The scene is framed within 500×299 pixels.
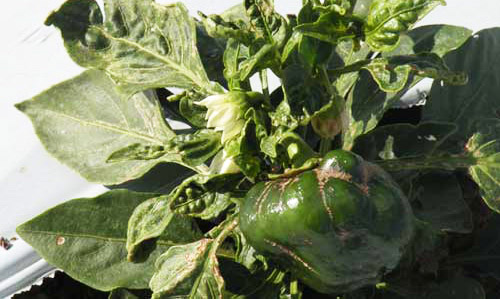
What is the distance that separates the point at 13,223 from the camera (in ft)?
3.63

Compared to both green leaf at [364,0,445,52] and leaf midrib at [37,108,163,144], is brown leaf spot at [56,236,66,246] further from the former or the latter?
green leaf at [364,0,445,52]

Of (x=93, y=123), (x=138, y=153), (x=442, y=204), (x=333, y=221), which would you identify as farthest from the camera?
(x=93, y=123)

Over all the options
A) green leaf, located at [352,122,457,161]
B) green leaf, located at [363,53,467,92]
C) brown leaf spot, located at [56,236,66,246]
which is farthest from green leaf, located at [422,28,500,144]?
brown leaf spot, located at [56,236,66,246]

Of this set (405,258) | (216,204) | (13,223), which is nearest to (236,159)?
(216,204)

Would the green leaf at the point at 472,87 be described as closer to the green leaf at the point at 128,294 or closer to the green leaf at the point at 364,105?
the green leaf at the point at 364,105

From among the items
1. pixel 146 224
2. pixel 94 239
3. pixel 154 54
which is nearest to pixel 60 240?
pixel 94 239

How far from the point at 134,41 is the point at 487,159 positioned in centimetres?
44

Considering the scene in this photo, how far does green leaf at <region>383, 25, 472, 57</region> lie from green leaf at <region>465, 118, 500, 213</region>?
0.34 ft

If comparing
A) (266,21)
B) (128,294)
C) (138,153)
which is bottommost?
(128,294)

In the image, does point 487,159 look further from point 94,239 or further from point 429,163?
point 94,239

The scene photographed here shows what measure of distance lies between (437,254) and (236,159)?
0.88 feet

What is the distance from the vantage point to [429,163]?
2.49 feet

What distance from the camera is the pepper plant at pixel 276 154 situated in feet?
2.08

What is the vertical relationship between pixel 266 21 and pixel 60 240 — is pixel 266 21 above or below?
above
